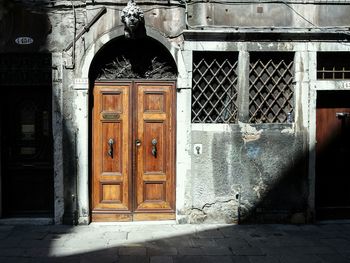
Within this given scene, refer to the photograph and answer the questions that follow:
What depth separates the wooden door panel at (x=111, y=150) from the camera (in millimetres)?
6992

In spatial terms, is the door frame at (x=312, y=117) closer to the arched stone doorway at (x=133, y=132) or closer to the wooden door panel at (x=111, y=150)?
the arched stone doorway at (x=133, y=132)

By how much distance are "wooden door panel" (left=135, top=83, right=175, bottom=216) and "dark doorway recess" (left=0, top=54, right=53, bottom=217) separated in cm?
151

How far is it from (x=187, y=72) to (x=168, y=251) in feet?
9.33

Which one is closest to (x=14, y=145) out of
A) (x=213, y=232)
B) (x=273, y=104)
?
(x=213, y=232)

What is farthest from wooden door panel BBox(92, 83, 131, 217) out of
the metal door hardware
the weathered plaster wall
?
the metal door hardware

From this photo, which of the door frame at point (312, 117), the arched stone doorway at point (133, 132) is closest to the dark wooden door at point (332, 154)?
the door frame at point (312, 117)

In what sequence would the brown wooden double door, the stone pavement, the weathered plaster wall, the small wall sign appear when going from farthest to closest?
the brown wooden double door, the weathered plaster wall, the small wall sign, the stone pavement

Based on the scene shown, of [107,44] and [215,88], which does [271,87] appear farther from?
[107,44]

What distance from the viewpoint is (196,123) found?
6.91m

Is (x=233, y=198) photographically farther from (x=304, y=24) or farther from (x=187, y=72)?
(x=304, y=24)

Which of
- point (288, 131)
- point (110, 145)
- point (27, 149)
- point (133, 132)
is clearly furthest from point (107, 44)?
point (288, 131)

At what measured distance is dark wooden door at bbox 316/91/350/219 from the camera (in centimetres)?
721

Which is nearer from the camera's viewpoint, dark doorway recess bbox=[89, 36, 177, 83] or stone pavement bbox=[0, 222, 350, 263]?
stone pavement bbox=[0, 222, 350, 263]

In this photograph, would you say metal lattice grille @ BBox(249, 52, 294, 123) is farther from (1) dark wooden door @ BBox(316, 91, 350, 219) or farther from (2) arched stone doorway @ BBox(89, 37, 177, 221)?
(2) arched stone doorway @ BBox(89, 37, 177, 221)
